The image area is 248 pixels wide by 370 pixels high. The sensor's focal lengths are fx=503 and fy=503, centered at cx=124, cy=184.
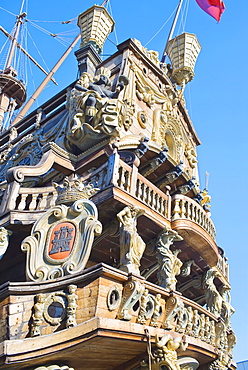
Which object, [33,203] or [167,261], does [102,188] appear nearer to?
[33,203]

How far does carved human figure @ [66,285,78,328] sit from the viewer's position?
31.4 ft

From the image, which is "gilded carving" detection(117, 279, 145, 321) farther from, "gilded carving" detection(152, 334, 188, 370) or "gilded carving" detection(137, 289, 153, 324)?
"gilded carving" detection(152, 334, 188, 370)

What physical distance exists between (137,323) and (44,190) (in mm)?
4487

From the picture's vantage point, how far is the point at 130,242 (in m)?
11.4

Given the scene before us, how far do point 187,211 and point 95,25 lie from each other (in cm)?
1027

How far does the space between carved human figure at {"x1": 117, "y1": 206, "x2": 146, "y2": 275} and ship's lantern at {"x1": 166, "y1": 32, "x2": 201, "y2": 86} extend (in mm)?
10599

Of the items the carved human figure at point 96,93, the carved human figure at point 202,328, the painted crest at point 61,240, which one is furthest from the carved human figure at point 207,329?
the carved human figure at point 96,93

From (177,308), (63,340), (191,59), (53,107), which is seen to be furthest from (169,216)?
(191,59)

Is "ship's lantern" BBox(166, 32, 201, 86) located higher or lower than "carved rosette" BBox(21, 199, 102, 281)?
higher

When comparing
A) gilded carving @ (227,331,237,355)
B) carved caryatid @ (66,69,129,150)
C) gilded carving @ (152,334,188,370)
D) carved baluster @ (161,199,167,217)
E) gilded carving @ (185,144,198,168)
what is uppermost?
gilded carving @ (185,144,198,168)

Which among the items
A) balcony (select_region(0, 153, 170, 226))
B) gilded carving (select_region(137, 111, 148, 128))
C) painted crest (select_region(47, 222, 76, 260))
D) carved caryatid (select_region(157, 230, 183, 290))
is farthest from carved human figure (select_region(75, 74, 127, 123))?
painted crest (select_region(47, 222, 76, 260))

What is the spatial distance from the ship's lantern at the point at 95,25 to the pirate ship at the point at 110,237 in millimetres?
417

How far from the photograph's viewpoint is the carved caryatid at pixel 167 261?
12.2 m

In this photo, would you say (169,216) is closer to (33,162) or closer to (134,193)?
(134,193)
